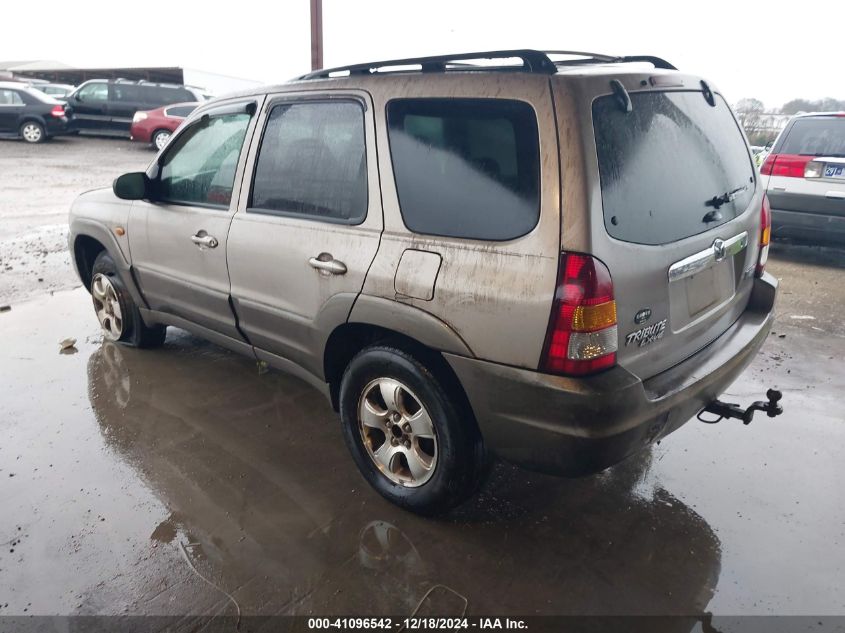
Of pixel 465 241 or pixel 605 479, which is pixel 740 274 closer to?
pixel 605 479

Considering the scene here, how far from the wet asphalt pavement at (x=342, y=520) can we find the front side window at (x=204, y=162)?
1.22 metres

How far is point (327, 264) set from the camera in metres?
2.72

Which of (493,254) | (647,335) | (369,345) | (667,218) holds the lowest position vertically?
(369,345)

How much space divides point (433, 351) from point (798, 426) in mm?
2336

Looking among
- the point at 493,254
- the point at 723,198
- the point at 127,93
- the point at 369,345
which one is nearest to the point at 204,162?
the point at 369,345

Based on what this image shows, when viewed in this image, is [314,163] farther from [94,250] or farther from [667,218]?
[94,250]

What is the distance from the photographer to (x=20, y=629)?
2152mm

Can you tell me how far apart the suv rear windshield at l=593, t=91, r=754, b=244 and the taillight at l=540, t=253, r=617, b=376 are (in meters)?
0.19

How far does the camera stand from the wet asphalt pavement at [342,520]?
229 centimetres

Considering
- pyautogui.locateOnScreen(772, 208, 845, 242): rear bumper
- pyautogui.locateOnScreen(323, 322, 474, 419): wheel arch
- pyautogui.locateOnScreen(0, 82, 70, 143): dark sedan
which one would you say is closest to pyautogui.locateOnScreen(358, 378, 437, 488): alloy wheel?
pyautogui.locateOnScreen(323, 322, 474, 419): wheel arch

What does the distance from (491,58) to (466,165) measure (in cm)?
42

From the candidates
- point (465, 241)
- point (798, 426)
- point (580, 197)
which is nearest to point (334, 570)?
point (465, 241)

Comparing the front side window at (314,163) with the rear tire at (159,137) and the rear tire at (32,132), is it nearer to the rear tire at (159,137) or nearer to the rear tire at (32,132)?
the rear tire at (159,137)

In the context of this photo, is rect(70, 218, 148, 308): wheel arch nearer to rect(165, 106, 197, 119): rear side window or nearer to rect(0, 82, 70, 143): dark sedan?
rect(165, 106, 197, 119): rear side window
